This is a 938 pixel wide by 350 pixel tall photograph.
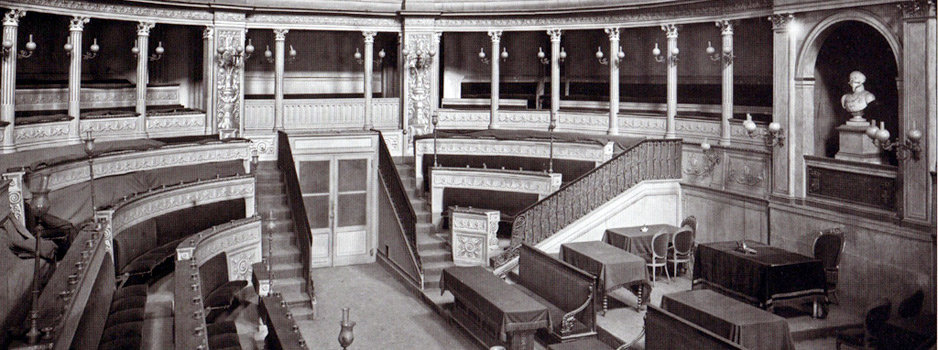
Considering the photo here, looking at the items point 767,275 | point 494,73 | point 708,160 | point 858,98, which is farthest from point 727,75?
point 494,73

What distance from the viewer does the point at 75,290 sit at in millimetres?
6328

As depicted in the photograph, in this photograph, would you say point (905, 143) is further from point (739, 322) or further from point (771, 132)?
point (739, 322)

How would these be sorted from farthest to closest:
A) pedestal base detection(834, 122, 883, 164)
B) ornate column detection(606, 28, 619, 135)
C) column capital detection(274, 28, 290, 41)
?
1. column capital detection(274, 28, 290, 41)
2. ornate column detection(606, 28, 619, 135)
3. pedestal base detection(834, 122, 883, 164)

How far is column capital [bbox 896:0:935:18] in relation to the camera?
11.4m

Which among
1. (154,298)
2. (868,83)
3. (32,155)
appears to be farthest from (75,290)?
(868,83)

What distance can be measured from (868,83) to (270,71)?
15.5 m

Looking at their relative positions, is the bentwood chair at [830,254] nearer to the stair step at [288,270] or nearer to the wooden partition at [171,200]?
the stair step at [288,270]

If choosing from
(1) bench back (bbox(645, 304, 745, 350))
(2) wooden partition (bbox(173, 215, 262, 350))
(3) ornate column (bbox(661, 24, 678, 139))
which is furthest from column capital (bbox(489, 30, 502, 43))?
(1) bench back (bbox(645, 304, 745, 350))

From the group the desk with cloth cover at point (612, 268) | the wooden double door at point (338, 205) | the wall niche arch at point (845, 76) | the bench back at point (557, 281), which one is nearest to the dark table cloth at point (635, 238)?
the desk with cloth cover at point (612, 268)

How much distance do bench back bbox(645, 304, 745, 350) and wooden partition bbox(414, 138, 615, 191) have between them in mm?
8217

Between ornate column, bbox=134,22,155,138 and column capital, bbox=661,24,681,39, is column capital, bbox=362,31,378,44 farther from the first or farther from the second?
column capital, bbox=661,24,681,39

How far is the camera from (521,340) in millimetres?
10836

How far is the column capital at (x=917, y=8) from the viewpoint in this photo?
11.4m

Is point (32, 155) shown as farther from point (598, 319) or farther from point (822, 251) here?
point (822, 251)
